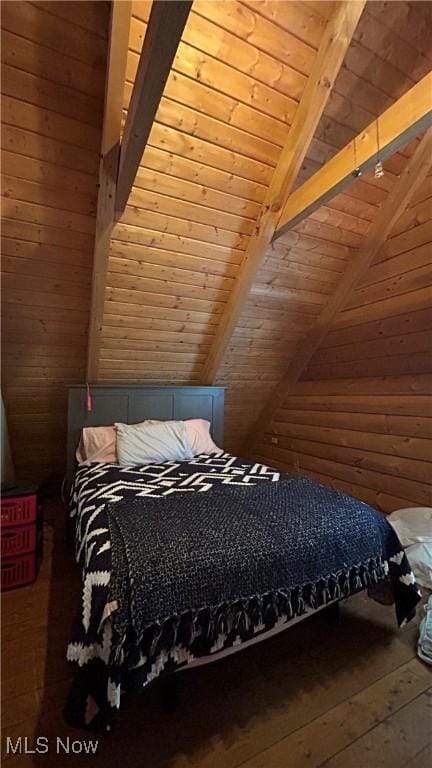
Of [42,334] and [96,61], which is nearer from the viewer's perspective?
[96,61]

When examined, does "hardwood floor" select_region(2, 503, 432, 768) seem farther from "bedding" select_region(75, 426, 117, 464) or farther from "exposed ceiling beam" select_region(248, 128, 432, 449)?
"exposed ceiling beam" select_region(248, 128, 432, 449)

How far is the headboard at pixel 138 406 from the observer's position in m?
2.97

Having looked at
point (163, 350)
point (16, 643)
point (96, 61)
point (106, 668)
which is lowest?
point (16, 643)

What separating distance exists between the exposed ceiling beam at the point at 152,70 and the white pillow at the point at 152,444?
179cm

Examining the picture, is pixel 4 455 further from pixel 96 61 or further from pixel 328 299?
pixel 328 299

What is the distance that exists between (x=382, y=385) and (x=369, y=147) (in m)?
1.87

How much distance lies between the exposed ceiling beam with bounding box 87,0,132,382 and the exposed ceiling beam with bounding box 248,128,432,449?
1854 mm

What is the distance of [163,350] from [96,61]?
1966mm

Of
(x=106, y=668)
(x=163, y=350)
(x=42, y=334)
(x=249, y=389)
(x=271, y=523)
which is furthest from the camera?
(x=249, y=389)

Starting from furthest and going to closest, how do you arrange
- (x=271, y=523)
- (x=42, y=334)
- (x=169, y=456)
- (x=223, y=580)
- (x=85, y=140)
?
1. (x=169, y=456)
2. (x=42, y=334)
3. (x=85, y=140)
4. (x=271, y=523)
5. (x=223, y=580)

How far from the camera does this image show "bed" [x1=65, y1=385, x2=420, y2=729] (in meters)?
1.07

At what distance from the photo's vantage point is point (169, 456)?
9.11ft

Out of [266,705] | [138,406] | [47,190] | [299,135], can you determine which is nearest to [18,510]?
[138,406]

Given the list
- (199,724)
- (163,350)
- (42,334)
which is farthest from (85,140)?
(199,724)
